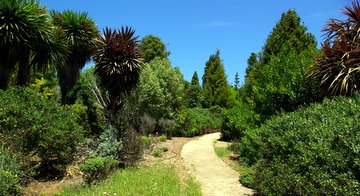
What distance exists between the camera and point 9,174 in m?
6.02

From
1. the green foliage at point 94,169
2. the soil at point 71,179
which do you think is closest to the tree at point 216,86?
the soil at point 71,179

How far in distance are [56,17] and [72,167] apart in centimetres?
1105

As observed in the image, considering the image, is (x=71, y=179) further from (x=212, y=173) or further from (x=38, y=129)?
(x=212, y=173)

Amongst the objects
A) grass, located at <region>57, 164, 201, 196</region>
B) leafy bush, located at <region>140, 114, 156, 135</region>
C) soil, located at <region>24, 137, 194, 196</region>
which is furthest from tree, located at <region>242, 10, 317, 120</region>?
leafy bush, located at <region>140, 114, 156, 135</region>

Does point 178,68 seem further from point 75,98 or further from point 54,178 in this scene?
point 54,178

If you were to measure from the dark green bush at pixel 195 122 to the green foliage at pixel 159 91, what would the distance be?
2.40 feet

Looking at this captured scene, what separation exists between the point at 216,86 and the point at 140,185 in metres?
23.5

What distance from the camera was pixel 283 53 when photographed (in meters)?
10.9

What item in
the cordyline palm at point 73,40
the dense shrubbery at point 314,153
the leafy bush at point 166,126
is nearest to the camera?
the dense shrubbery at point 314,153

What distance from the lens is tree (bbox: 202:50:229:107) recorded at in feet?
99.8

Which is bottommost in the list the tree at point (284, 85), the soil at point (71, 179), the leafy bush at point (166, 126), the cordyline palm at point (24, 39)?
the soil at point (71, 179)

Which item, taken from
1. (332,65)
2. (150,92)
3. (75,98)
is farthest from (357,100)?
(150,92)

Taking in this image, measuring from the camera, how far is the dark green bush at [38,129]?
806 centimetres

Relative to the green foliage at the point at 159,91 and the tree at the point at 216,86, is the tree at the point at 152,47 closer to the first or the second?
the tree at the point at 216,86
